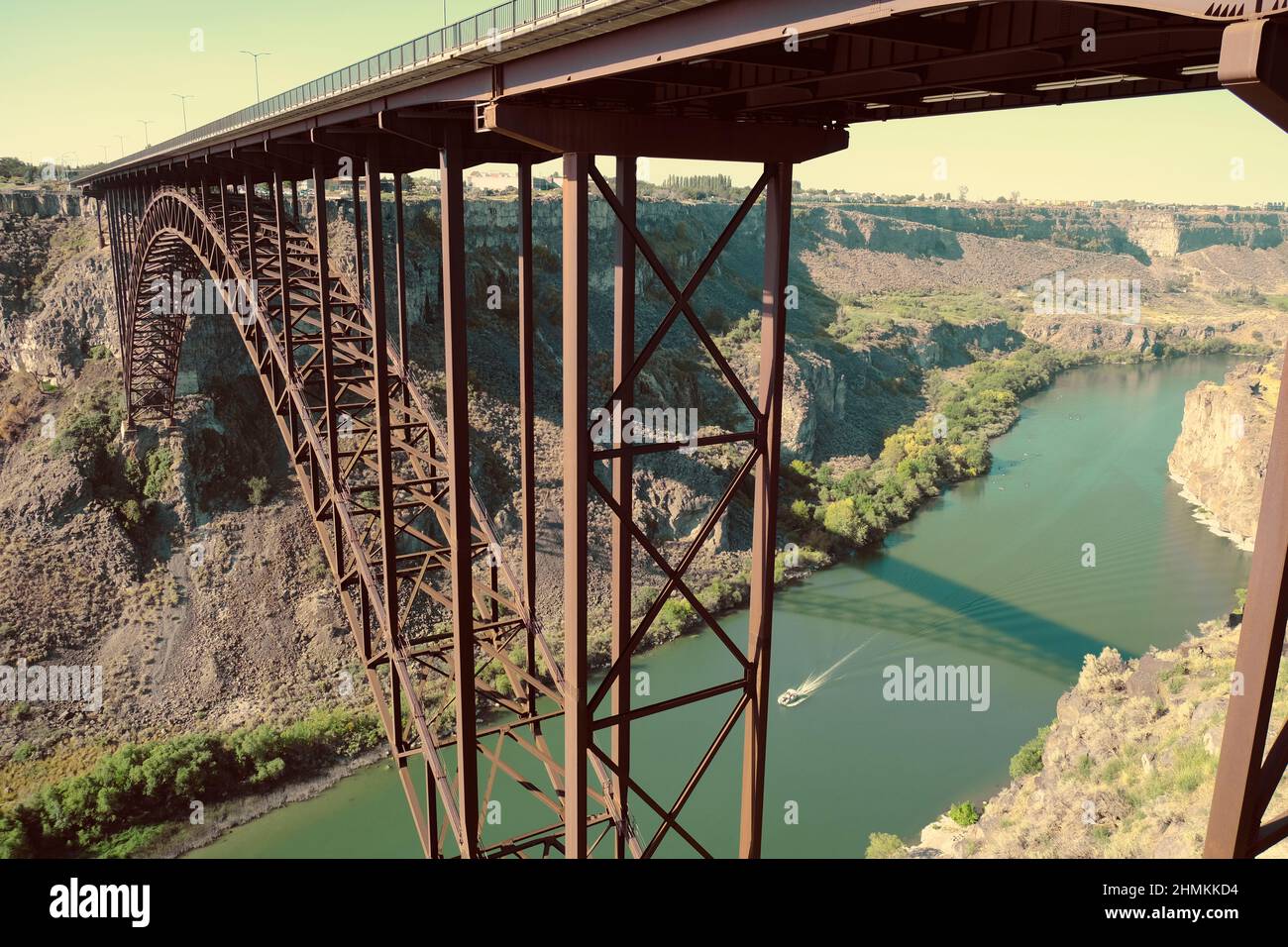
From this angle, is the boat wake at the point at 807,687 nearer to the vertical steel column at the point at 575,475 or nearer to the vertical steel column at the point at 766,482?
the vertical steel column at the point at 766,482

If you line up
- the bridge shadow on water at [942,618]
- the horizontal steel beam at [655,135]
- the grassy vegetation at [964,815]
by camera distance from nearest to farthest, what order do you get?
the horizontal steel beam at [655,135]
the grassy vegetation at [964,815]
the bridge shadow on water at [942,618]

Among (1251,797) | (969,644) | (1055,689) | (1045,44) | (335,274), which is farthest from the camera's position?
(969,644)

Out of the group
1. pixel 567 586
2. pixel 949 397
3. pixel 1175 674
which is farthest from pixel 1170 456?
pixel 567 586

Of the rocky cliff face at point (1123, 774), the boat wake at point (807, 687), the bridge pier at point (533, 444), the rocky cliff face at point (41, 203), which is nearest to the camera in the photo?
the bridge pier at point (533, 444)

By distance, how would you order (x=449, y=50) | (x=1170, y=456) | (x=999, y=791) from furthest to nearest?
(x=1170, y=456), (x=999, y=791), (x=449, y=50)

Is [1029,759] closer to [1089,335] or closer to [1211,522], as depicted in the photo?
[1211,522]

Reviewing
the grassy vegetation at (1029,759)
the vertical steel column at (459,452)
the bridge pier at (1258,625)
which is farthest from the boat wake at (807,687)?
the bridge pier at (1258,625)

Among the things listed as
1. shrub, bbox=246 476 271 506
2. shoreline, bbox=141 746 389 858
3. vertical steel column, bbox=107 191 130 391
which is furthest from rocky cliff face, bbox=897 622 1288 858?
vertical steel column, bbox=107 191 130 391
